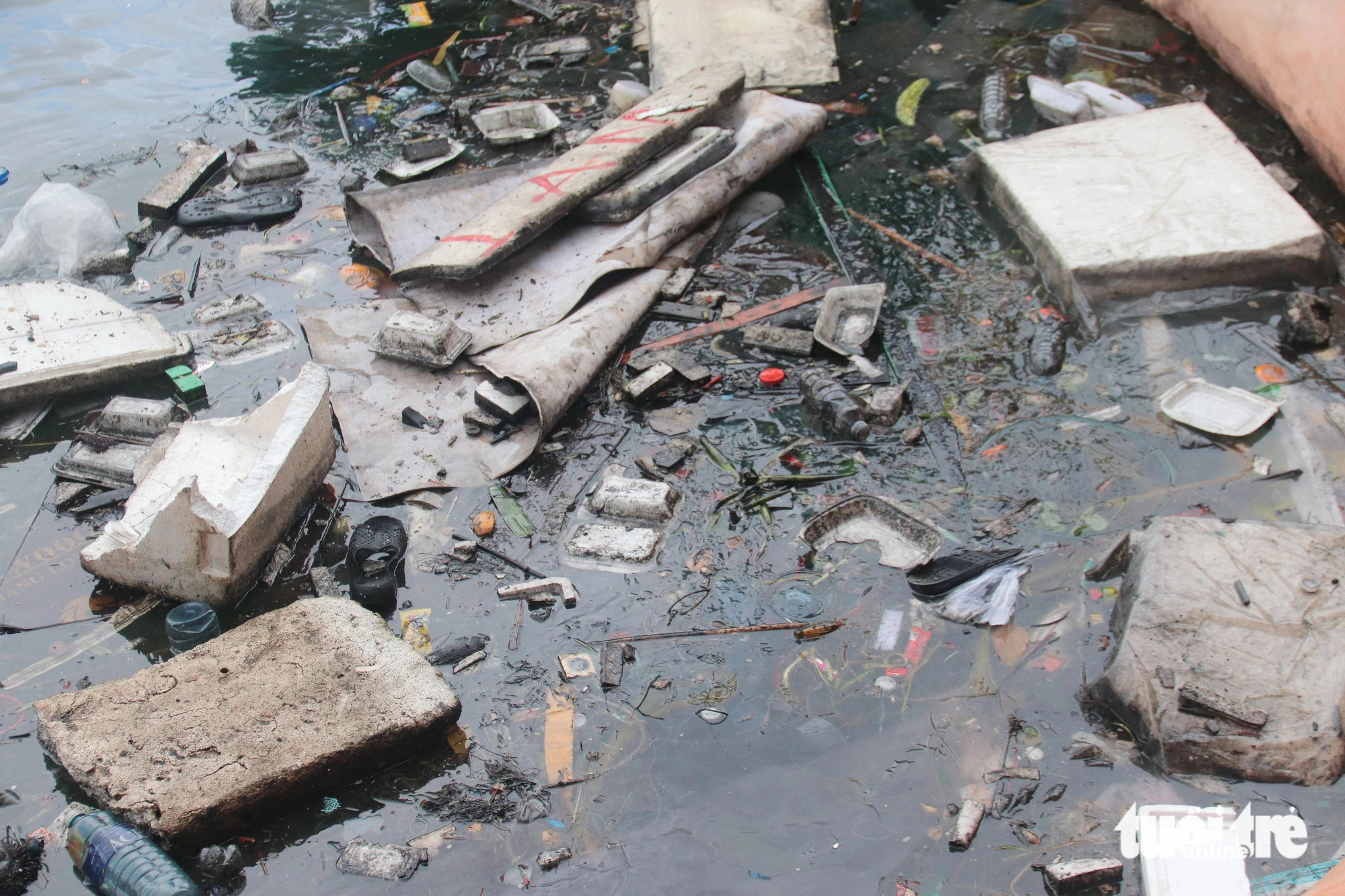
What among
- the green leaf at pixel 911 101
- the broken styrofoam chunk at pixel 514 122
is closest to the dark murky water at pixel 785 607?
the green leaf at pixel 911 101

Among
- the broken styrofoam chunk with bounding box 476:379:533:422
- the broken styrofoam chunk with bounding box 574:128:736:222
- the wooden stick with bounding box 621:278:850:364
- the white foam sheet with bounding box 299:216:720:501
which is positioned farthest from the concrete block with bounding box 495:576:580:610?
the broken styrofoam chunk with bounding box 574:128:736:222

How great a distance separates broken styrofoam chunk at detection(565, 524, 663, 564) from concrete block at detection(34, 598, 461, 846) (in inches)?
32.6

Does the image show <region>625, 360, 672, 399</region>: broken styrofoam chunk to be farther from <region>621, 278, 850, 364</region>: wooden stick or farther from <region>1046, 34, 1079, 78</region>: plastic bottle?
<region>1046, 34, 1079, 78</region>: plastic bottle

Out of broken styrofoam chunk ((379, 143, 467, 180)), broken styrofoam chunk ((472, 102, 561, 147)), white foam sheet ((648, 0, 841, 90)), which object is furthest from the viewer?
white foam sheet ((648, 0, 841, 90))

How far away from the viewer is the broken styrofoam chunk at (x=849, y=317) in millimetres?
4598

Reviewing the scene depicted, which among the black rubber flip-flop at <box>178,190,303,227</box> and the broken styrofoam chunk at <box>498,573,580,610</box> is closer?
the broken styrofoam chunk at <box>498,573,580,610</box>

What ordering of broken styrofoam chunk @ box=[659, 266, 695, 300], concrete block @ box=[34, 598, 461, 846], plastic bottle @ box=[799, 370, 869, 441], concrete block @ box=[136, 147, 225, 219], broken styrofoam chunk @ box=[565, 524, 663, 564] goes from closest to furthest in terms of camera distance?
concrete block @ box=[34, 598, 461, 846] → broken styrofoam chunk @ box=[565, 524, 663, 564] → plastic bottle @ box=[799, 370, 869, 441] → broken styrofoam chunk @ box=[659, 266, 695, 300] → concrete block @ box=[136, 147, 225, 219]

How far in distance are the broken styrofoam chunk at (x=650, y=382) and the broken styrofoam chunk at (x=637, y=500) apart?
1.92 feet

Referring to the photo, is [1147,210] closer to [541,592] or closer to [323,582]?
[541,592]

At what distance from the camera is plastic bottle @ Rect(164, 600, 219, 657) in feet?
11.3

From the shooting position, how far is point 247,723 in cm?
310

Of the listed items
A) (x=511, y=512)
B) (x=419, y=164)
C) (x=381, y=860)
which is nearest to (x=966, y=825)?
(x=381, y=860)

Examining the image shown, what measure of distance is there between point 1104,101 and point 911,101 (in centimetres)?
128

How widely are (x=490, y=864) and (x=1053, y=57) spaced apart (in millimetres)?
6402
